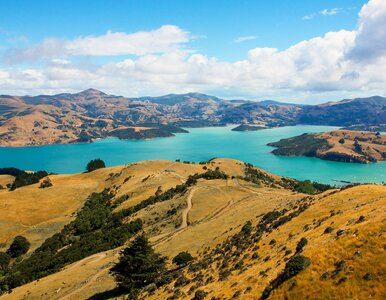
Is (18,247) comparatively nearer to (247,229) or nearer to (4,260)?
(4,260)

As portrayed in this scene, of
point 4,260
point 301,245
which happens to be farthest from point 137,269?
point 4,260

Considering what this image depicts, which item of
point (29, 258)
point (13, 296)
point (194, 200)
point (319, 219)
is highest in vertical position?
point (319, 219)

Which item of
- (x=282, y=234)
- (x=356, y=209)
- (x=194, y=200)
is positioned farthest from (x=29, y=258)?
(x=356, y=209)

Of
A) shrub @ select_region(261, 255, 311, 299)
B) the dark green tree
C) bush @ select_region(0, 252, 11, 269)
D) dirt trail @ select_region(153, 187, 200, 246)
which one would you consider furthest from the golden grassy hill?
bush @ select_region(0, 252, 11, 269)

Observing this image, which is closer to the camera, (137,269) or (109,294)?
(137,269)

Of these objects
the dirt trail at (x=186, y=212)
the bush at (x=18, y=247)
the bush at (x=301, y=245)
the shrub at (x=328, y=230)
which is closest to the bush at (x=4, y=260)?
the bush at (x=18, y=247)

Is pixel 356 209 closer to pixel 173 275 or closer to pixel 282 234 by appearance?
pixel 282 234

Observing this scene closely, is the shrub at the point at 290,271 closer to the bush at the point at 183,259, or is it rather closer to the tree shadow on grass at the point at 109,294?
the bush at the point at 183,259
